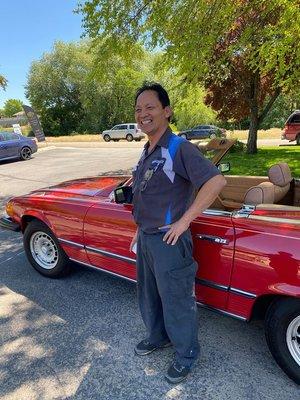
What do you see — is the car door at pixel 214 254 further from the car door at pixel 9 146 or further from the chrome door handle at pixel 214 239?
the car door at pixel 9 146

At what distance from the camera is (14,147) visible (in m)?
15.3

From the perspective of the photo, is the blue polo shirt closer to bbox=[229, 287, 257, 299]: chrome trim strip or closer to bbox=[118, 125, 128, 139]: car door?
bbox=[229, 287, 257, 299]: chrome trim strip

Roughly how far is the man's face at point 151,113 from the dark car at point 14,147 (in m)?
14.1

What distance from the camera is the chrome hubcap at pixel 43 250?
3.87 meters

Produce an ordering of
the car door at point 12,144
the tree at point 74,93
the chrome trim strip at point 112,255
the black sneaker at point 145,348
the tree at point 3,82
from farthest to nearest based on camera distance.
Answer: the tree at point 74,93 < the tree at point 3,82 < the car door at point 12,144 < the chrome trim strip at point 112,255 < the black sneaker at point 145,348

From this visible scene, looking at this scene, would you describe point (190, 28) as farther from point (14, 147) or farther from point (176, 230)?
point (14, 147)

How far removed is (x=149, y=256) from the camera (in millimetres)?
2271

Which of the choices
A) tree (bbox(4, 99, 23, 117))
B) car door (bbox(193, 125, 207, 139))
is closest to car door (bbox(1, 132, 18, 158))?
car door (bbox(193, 125, 207, 139))

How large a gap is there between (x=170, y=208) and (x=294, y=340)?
1167mm


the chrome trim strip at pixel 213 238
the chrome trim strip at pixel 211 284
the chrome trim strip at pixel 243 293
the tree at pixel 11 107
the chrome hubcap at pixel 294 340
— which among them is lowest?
the tree at pixel 11 107

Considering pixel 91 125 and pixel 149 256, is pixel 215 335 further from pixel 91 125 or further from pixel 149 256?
pixel 91 125

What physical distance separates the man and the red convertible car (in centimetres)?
28

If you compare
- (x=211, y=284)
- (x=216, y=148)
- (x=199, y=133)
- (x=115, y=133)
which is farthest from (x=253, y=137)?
(x=115, y=133)

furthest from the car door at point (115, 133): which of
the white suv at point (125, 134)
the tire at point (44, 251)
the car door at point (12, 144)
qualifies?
the tire at point (44, 251)
